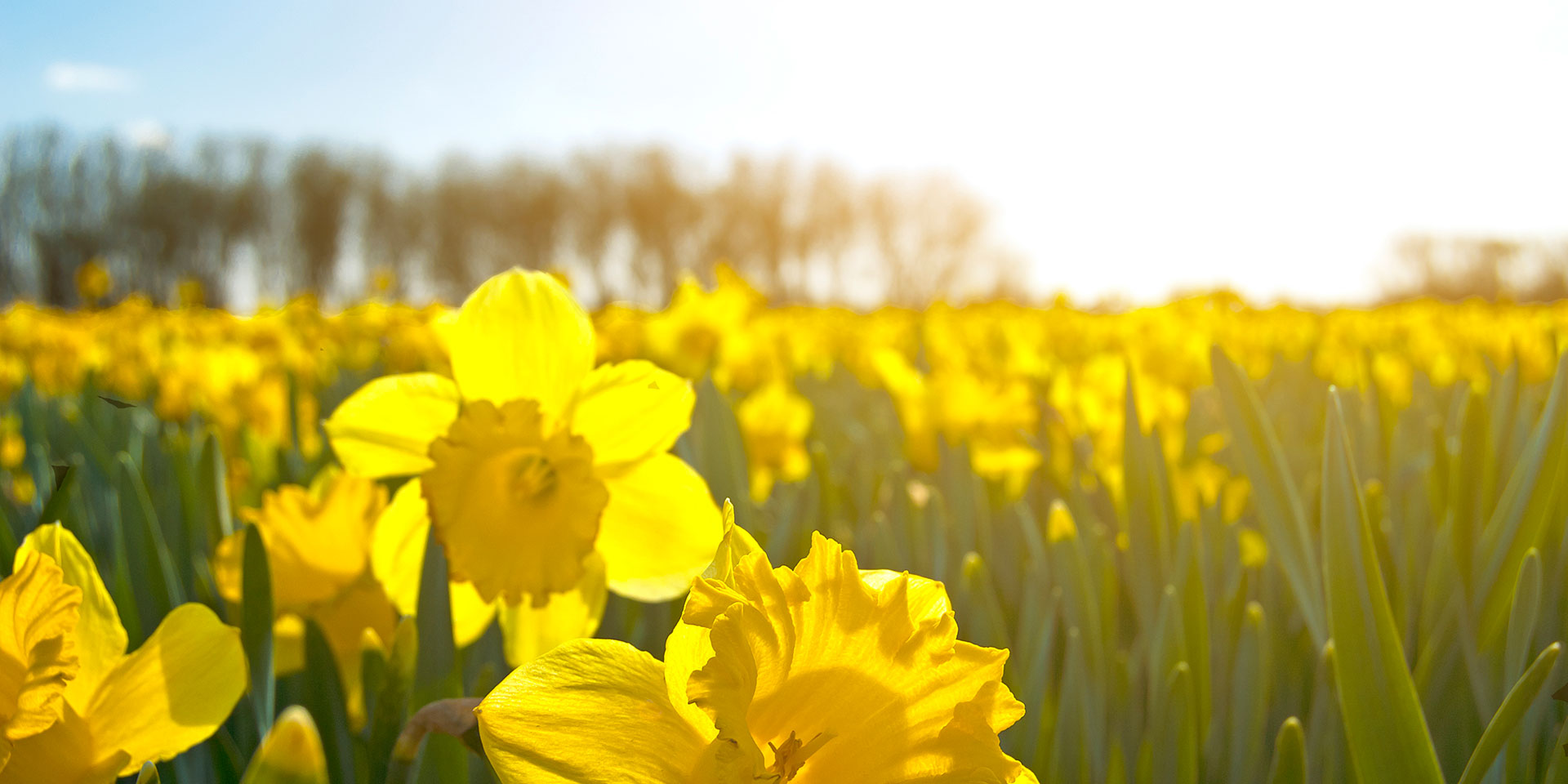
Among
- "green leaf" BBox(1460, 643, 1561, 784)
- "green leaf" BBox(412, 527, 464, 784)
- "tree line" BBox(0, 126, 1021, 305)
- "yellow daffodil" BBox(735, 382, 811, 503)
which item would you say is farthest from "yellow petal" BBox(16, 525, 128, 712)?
"tree line" BBox(0, 126, 1021, 305)

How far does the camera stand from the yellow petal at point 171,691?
0.51 m

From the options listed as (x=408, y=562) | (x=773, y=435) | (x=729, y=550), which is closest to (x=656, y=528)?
(x=408, y=562)

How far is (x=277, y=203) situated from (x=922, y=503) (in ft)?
127

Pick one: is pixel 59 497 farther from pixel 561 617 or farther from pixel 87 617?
pixel 561 617

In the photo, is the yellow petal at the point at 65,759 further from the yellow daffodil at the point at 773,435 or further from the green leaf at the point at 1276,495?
the yellow daffodil at the point at 773,435

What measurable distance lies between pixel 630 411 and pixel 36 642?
389mm

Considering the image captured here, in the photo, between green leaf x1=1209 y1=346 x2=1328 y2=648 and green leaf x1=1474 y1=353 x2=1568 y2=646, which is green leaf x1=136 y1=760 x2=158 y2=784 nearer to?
green leaf x1=1209 y1=346 x2=1328 y2=648

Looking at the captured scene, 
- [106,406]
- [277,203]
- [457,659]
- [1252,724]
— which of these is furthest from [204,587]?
[277,203]

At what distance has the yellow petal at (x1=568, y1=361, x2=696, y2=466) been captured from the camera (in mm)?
708

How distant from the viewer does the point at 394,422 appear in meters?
0.75

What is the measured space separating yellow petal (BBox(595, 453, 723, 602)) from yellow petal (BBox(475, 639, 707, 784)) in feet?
1.01

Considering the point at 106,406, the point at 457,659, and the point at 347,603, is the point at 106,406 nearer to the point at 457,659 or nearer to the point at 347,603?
the point at 347,603

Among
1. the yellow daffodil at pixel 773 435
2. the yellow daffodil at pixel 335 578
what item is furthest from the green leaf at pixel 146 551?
the yellow daffodil at pixel 773 435

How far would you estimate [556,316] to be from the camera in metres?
0.76
